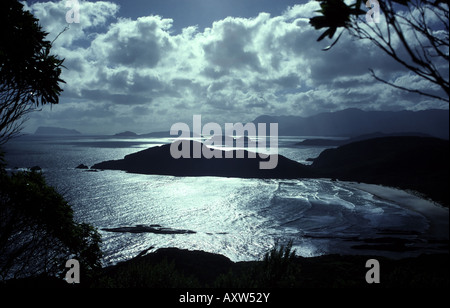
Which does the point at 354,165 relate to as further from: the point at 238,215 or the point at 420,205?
the point at 238,215

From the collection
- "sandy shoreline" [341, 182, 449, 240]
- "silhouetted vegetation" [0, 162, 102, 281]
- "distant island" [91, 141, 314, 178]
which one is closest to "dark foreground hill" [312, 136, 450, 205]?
"sandy shoreline" [341, 182, 449, 240]

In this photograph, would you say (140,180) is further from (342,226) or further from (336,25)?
(336,25)

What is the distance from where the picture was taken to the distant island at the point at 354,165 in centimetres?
9275

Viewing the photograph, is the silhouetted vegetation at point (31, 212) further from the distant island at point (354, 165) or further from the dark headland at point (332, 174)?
the distant island at point (354, 165)

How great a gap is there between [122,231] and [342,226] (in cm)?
3947

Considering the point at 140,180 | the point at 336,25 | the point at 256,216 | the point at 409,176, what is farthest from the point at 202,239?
the point at 409,176

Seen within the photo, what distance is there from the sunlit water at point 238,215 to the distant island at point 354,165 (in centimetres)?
1501

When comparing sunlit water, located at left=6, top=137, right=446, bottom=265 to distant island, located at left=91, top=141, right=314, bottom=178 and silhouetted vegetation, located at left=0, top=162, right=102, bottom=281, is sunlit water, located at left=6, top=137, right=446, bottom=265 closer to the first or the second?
distant island, located at left=91, top=141, right=314, bottom=178

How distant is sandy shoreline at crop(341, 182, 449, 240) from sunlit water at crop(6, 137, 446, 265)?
218 cm

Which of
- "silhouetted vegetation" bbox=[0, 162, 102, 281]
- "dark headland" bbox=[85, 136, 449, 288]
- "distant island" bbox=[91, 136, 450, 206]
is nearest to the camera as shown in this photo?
"silhouetted vegetation" bbox=[0, 162, 102, 281]

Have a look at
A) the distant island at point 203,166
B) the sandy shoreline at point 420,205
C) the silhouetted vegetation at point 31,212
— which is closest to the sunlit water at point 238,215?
the sandy shoreline at point 420,205

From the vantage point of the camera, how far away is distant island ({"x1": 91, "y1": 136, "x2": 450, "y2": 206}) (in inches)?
3652

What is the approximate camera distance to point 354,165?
376 ft
